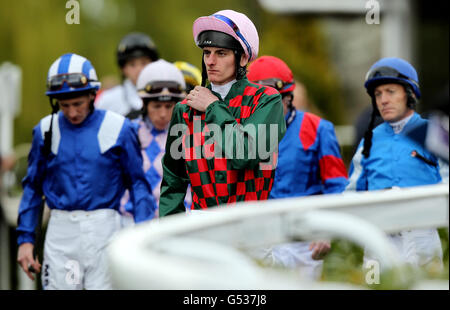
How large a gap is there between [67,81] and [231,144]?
1.76 metres

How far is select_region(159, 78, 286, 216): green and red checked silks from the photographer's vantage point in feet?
11.3

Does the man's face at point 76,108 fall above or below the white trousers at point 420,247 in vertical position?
above

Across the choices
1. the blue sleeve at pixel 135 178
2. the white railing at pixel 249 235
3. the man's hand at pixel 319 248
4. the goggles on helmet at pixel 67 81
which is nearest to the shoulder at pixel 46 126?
the goggles on helmet at pixel 67 81

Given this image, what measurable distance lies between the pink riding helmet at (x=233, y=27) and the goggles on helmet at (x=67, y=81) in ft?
4.49

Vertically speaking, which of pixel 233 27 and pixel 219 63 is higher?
pixel 233 27

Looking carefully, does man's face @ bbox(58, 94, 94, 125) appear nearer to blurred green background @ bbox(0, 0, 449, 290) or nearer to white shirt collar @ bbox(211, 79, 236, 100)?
white shirt collar @ bbox(211, 79, 236, 100)

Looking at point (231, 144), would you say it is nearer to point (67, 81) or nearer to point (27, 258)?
point (67, 81)

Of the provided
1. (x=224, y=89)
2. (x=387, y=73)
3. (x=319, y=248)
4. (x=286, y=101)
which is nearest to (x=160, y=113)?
(x=286, y=101)

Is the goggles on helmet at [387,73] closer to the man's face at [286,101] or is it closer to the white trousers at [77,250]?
the man's face at [286,101]

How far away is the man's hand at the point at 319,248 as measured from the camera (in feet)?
7.75

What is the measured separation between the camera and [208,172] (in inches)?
142

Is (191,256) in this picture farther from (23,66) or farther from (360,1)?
(23,66)

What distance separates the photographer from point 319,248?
2486 millimetres
